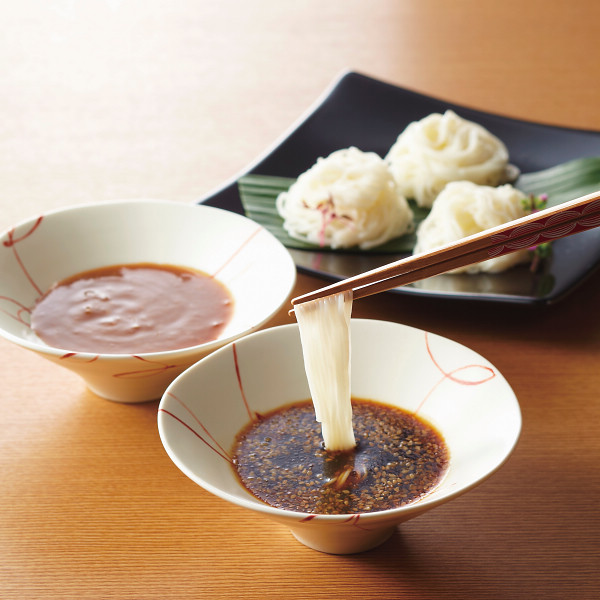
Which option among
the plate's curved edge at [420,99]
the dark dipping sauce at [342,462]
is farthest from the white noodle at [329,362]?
the plate's curved edge at [420,99]

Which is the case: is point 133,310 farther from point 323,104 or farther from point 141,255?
point 323,104

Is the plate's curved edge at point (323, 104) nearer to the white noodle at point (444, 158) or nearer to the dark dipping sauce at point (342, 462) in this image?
the white noodle at point (444, 158)

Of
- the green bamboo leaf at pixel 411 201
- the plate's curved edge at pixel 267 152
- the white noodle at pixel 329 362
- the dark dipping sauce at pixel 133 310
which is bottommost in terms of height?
the green bamboo leaf at pixel 411 201

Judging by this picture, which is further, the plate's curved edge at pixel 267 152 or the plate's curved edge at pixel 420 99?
the plate's curved edge at pixel 267 152

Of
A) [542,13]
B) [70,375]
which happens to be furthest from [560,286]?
[542,13]

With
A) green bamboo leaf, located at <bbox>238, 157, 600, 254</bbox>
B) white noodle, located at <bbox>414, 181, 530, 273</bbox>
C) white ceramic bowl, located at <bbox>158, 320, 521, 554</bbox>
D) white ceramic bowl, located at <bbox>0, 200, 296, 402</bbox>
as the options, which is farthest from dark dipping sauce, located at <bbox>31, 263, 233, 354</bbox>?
white noodle, located at <bbox>414, 181, 530, 273</bbox>

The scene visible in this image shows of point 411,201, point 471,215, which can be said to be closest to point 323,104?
point 411,201

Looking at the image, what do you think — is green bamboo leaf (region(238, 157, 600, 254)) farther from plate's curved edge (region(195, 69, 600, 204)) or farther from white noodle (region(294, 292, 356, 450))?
white noodle (region(294, 292, 356, 450))
